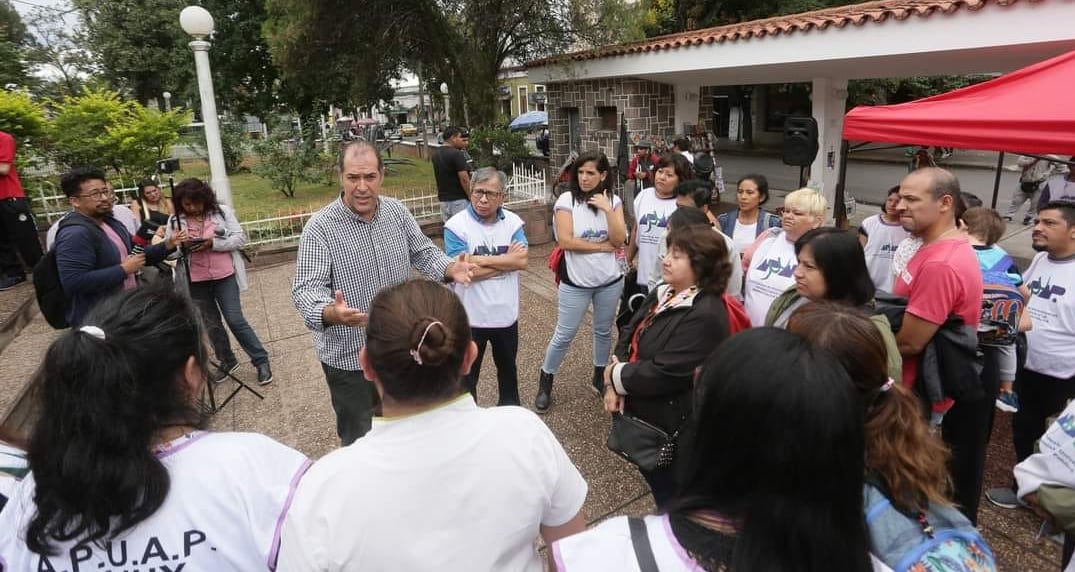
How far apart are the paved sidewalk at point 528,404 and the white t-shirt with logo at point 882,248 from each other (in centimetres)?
114

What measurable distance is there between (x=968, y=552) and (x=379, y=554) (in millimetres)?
1121

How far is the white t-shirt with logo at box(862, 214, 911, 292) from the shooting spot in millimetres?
3797

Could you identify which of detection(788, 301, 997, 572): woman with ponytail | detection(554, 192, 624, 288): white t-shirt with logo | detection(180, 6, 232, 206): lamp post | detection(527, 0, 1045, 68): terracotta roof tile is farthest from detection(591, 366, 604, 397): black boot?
detection(527, 0, 1045, 68): terracotta roof tile

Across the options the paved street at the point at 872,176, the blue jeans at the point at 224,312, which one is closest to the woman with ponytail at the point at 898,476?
the blue jeans at the point at 224,312

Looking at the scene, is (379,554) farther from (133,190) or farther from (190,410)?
(133,190)

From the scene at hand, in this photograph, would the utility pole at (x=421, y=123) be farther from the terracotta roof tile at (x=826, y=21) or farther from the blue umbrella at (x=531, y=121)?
the terracotta roof tile at (x=826, y=21)

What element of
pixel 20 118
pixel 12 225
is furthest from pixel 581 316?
pixel 20 118

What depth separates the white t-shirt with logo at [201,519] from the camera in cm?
116

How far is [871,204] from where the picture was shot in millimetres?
12375

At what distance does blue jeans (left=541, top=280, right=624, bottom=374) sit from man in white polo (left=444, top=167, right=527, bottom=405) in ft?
1.63

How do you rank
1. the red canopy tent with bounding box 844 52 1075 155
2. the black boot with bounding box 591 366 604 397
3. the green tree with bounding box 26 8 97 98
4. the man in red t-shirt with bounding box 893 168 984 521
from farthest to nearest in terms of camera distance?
1. the green tree with bounding box 26 8 97 98
2. the black boot with bounding box 591 366 604 397
3. the red canopy tent with bounding box 844 52 1075 155
4. the man in red t-shirt with bounding box 893 168 984 521

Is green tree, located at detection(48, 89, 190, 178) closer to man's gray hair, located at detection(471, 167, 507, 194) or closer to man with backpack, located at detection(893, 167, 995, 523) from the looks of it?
man's gray hair, located at detection(471, 167, 507, 194)

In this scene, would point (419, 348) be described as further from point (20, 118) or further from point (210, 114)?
point (20, 118)

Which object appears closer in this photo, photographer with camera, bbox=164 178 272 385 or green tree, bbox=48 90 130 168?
photographer with camera, bbox=164 178 272 385
